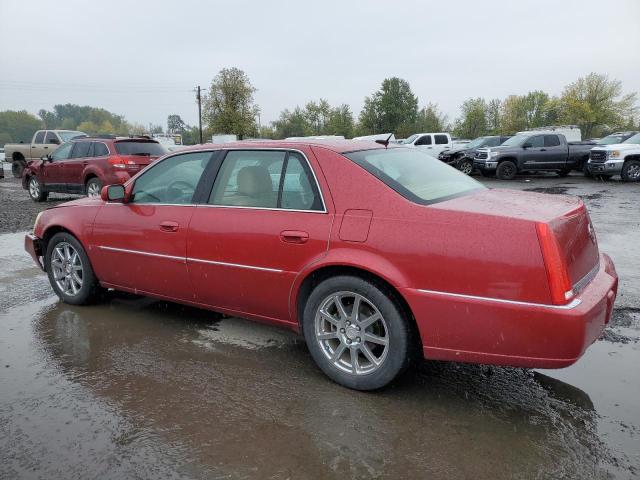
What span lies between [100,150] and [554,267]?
1145 cm

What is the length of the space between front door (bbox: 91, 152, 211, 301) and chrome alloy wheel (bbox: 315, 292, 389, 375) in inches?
49.6

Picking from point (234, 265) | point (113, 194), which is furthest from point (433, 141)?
point (234, 265)

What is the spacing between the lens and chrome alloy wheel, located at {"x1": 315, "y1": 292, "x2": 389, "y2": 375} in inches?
125

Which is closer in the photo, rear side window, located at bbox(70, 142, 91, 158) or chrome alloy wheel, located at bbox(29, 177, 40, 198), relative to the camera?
rear side window, located at bbox(70, 142, 91, 158)

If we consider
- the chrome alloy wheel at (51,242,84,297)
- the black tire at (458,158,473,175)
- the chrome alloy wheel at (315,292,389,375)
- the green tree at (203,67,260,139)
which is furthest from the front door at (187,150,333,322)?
the green tree at (203,67,260,139)

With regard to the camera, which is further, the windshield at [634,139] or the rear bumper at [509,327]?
the windshield at [634,139]

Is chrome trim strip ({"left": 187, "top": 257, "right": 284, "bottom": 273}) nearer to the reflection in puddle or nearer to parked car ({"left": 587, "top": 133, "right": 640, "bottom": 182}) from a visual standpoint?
the reflection in puddle

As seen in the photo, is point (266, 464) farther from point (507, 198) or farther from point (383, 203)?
point (507, 198)

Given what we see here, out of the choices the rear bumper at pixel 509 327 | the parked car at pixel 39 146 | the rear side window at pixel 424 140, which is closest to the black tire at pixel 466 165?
the rear side window at pixel 424 140

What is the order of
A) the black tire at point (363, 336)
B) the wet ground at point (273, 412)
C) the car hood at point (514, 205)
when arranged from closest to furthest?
the wet ground at point (273, 412) < the car hood at point (514, 205) < the black tire at point (363, 336)

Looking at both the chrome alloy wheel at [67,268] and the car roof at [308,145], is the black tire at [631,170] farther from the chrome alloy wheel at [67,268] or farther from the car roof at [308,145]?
the chrome alloy wheel at [67,268]

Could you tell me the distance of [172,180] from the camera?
4.33 m

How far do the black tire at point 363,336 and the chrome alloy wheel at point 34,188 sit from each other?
507 inches

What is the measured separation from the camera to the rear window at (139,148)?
11859 mm
